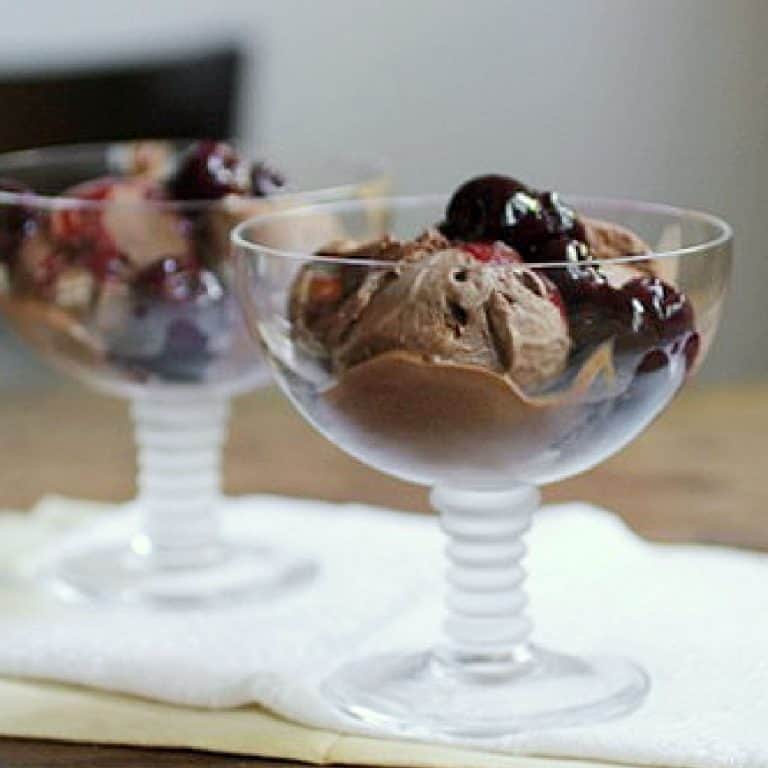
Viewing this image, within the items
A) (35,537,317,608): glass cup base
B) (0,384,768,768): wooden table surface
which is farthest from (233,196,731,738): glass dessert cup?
(0,384,768,768): wooden table surface

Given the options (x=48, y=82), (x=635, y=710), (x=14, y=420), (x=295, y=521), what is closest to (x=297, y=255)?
(x=635, y=710)

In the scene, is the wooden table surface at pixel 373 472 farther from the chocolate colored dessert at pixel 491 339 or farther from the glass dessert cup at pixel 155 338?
the chocolate colored dessert at pixel 491 339

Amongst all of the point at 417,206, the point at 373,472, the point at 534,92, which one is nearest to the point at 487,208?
the point at 417,206

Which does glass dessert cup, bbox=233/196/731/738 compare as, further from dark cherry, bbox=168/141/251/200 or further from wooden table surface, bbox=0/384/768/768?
wooden table surface, bbox=0/384/768/768

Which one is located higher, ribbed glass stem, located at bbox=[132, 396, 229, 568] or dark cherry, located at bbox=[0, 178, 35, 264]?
dark cherry, located at bbox=[0, 178, 35, 264]

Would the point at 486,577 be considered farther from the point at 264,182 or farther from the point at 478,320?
the point at 264,182

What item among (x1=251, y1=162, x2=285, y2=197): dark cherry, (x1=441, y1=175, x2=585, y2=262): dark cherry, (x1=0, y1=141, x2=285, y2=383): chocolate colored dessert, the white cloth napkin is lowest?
the white cloth napkin

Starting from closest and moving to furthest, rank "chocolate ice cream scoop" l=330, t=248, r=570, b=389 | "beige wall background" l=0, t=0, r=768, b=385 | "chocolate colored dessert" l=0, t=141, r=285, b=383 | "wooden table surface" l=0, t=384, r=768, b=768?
1. "chocolate ice cream scoop" l=330, t=248, r=570, b=389
2. "chocolate colored dessert" l=0, t=141, r=285, b=383
3. "wooden table surface" l=0, t=384, r=768, b=768
4. "beige wall background" l=0, t=0, r=768, b=385
